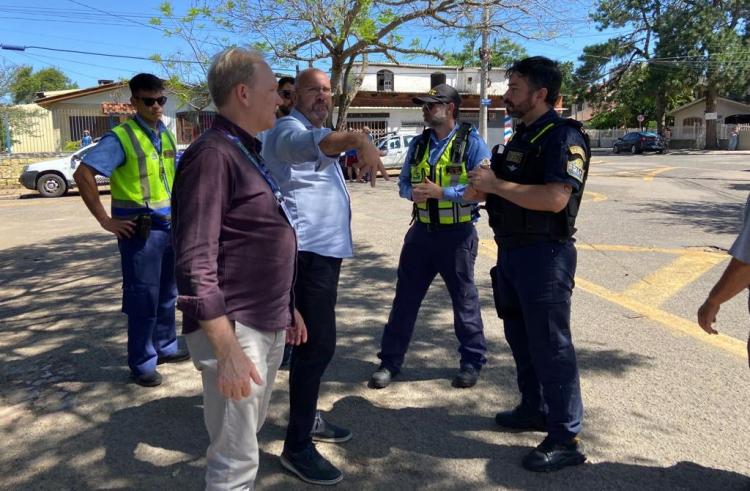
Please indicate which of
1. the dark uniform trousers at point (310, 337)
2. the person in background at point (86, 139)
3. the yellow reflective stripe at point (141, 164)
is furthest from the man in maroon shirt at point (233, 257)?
the person in background at point (86, 139)

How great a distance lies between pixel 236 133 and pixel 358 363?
2539 millimetres

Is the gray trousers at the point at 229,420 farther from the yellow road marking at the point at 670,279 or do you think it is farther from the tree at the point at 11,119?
the tree at the point at 11,119

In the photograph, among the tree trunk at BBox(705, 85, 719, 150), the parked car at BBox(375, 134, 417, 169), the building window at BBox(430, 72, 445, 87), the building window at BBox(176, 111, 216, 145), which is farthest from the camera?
the tree trunk at BBox(705, 85, 719, 150)

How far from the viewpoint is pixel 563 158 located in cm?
264

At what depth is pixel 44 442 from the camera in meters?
3.13

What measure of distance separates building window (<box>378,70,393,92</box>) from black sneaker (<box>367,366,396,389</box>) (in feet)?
118

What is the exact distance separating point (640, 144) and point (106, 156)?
4117 cm

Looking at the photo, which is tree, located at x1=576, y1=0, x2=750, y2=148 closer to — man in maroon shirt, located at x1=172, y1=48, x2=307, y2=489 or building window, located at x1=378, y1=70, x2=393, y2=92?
building window, located at x1=378, y1=70, x2=393, y2=92

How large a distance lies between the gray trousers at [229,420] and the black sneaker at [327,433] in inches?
42.6

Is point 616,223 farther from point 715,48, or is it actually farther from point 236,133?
point 715,48

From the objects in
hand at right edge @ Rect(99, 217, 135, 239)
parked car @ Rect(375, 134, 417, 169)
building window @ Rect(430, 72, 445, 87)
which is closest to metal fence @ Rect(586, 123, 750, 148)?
building window @ Rect(430, 72, 445, 87)

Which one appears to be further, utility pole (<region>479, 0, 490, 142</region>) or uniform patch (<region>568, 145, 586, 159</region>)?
utility pole (<region>479, 0, 490, 142</region>)

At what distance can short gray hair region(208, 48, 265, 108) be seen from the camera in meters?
1.96

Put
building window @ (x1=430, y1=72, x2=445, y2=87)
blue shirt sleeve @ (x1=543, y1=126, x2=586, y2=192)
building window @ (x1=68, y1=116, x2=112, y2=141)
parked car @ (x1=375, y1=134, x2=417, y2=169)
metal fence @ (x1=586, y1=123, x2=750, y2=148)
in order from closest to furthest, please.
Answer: blue shirt sleeve @ (x1=543, y1=126, x2=586, y2=192) < building window @ (x1=430, y1=72, x2=445, y2=87) < parked car @ (x1=375, y1=134, x2=417, y2=169) < building window @ (x1=68, y1=116, x2=112, y2=141) < metal fence @ (x1=586, y1=123, x2=750, y2=148)
